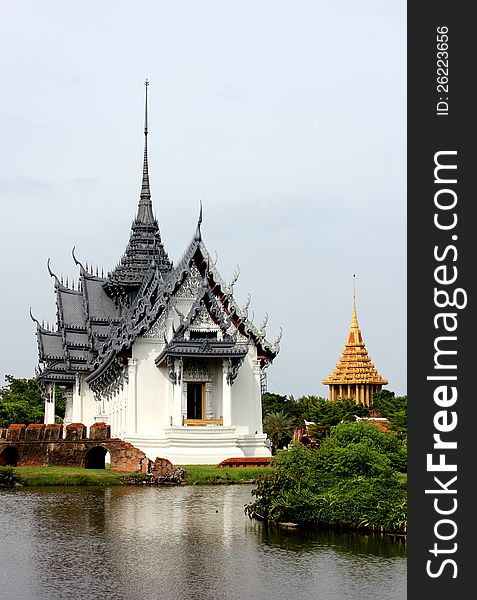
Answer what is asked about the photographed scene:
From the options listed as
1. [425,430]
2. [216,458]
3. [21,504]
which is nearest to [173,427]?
[216,458]

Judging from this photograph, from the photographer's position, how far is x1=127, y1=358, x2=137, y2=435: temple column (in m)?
34.3

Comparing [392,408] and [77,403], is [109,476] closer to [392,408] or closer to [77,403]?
[77,403]

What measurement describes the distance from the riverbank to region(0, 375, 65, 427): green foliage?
21532 mm

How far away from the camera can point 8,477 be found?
27.0m

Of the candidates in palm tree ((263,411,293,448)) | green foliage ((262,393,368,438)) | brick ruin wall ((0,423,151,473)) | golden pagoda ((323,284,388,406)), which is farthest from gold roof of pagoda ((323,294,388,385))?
brick ruin wall ((0,423,151,473))

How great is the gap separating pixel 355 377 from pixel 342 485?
4597 centimetres

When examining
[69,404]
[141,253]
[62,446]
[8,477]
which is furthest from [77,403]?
[8,477]

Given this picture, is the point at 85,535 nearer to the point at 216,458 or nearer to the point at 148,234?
the point at 216,458

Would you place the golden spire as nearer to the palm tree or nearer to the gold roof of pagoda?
the gold roof of pagoda

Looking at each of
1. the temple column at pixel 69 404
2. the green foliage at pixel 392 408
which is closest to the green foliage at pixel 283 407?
the green foliage at pixel 392 408

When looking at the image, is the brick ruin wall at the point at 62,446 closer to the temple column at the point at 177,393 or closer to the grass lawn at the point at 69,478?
the grass lawn at the point at 69,478

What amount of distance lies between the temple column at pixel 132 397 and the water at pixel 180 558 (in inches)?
527

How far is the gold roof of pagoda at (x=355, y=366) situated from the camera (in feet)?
210

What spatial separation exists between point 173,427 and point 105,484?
21.2 ft
